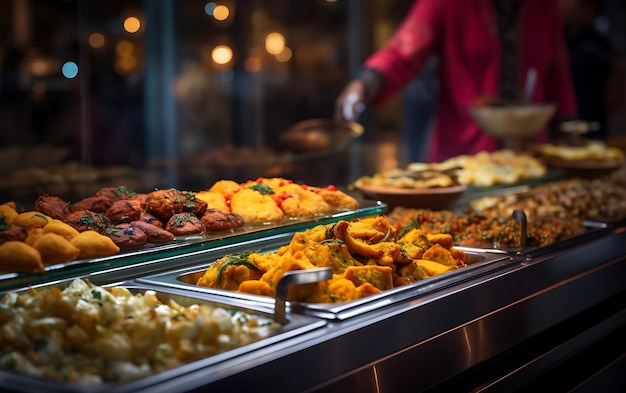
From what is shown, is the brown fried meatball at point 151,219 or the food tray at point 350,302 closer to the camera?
the food tray at point 350,302

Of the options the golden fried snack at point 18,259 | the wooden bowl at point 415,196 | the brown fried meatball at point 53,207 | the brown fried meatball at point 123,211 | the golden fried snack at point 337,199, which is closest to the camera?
the golden fried snack at point 18,259

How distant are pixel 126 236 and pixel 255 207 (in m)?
0.55

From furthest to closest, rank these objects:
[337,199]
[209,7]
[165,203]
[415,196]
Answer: [209,7] → [415,196] → [337,199] → [165,203]

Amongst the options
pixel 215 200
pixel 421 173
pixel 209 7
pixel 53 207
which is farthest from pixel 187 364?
pixel 209 7

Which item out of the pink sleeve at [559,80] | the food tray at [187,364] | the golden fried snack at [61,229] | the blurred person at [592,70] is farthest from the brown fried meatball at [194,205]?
the blurred person at [592,70]

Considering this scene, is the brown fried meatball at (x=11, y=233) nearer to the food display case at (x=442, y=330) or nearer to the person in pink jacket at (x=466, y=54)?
the food display case at (x=442, y=330)

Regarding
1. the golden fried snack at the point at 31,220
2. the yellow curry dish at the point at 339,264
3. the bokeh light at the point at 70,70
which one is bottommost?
the yellow curry dish at the point at 339,264

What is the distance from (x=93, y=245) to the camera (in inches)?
79.1

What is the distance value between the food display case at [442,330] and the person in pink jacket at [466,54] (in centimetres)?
237

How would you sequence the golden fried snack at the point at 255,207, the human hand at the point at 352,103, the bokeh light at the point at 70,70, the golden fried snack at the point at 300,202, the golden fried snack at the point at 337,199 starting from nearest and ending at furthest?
1. the golden fried snack at the point at 255,207
2. the golden fried snack at the point at 300,202
3. the golden fried snack at the point at 337,199
4. the human hand at the point at 352,103
5. the bokeh light at the point at 70,70

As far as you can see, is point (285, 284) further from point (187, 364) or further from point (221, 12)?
point (221, 12)

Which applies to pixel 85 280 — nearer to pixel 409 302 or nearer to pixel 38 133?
pixel 409 302

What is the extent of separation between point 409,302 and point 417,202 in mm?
1338

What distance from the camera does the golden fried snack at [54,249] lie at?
1895 millimetres
